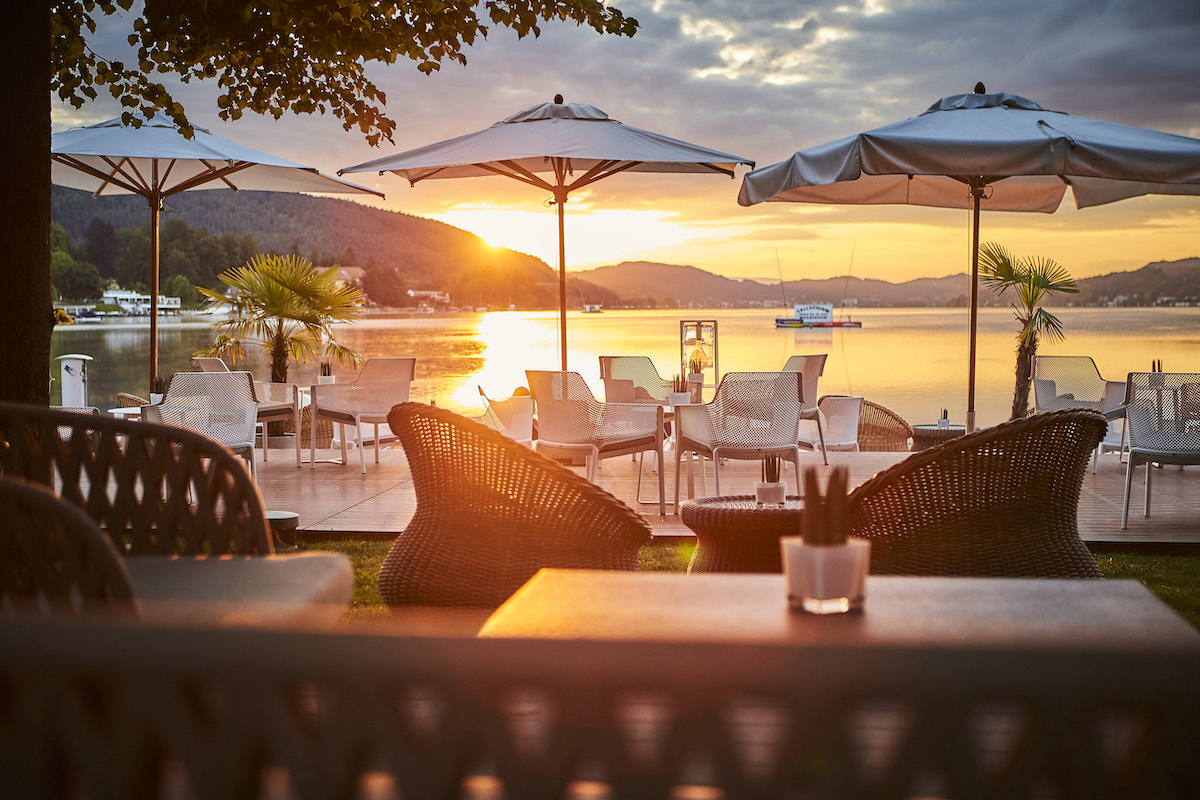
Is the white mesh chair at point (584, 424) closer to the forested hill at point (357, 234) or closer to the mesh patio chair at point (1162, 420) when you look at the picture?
the mesh patio chair at point (1162, 420)

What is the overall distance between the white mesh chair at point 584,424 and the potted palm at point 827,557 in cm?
425

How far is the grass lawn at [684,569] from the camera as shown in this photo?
13.9 feet

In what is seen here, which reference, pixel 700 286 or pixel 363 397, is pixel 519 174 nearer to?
pixel 363 397

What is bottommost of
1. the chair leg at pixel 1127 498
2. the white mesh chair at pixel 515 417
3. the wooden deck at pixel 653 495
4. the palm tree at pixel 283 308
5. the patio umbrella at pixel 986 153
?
the wooden deck at pixel 653 495

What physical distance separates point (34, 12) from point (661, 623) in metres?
3.16

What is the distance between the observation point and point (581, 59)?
13.4 meters

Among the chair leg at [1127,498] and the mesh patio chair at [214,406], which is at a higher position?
the mesh patio chair at [214,406]

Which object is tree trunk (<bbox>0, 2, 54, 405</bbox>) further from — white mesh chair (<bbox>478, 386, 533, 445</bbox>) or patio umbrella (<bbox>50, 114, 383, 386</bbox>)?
patio umbrella (<bbox>50, 114, 383, 386</bbox>)

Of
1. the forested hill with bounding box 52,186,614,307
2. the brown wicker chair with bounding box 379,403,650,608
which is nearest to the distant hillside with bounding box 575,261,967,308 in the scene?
the forested hill with bounding box 52,186,614,307

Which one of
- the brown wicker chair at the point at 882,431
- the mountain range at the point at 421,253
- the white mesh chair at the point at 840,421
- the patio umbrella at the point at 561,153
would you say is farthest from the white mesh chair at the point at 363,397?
the mountain range at the point at 421,253

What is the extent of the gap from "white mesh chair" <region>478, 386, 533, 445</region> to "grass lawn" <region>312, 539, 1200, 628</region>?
176 cm

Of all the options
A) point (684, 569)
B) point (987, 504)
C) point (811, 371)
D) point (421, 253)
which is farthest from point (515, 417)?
point (421, 253)

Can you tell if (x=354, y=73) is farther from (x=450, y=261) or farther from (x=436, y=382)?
(x=450, y=261)

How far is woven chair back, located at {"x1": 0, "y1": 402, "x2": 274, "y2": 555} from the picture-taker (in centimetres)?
233
